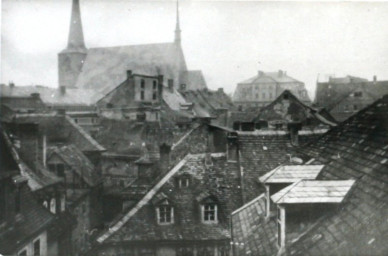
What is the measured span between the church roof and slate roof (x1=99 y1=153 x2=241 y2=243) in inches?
1348

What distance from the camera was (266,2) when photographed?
1013 cm

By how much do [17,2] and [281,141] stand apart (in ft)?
42.2

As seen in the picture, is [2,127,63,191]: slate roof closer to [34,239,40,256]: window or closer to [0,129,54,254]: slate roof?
[0,129,54,254]: slate roof

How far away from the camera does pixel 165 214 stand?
15922mm

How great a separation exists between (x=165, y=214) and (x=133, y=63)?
39.3 m

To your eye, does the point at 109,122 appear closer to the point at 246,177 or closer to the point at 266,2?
the point at 246,177

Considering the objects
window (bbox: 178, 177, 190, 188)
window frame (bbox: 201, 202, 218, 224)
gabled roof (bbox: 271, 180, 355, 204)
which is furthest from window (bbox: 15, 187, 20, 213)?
gabled roof (bbox: 271, 180, 355, 204)

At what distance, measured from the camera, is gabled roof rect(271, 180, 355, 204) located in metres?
6.66

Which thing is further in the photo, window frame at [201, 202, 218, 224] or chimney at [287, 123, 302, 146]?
chimney at [287, 123, 302, 146]

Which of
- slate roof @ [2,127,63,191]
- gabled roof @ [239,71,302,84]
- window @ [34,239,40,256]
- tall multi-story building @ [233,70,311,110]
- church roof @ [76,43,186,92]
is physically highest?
church roof @ [76,43,186,92]

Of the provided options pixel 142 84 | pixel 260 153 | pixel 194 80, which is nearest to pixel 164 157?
pixel 260 153

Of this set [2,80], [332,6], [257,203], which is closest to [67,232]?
[2,80]

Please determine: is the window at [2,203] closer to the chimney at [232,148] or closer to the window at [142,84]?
the chimney at [232,148]

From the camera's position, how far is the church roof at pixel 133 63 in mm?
52312
